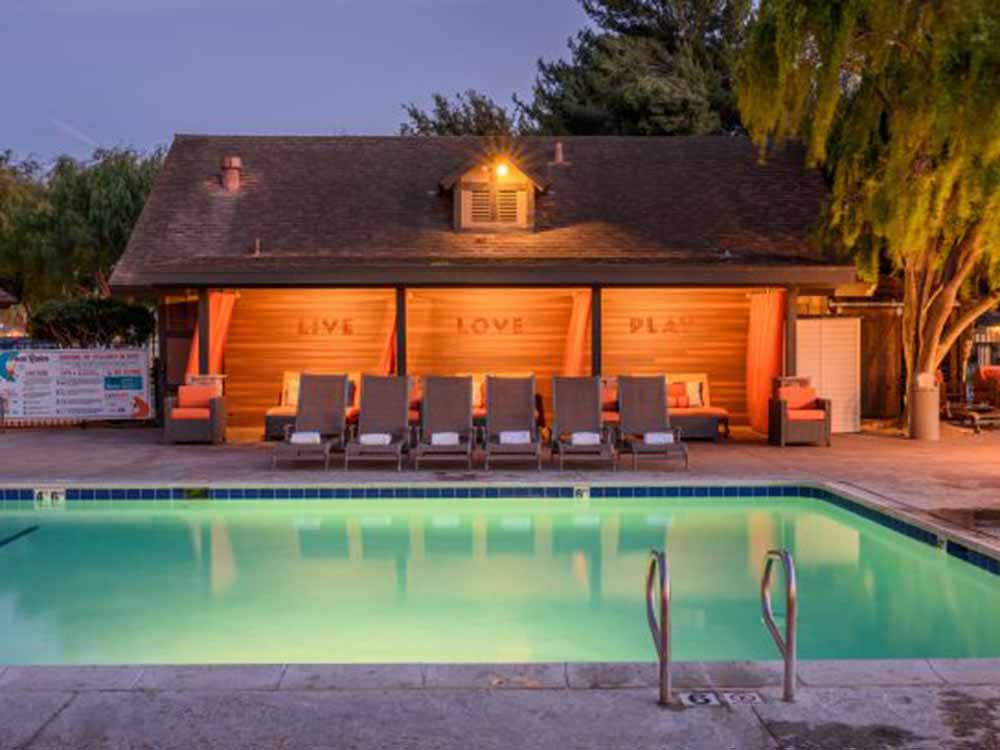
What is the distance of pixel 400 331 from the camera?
46.9 feet

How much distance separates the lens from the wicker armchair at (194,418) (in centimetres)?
1387

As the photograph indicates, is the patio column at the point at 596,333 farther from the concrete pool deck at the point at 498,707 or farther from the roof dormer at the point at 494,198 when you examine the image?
the concrete pool deck at the point at 498,707

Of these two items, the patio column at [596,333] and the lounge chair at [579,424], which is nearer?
the lounge chair at [579,424]

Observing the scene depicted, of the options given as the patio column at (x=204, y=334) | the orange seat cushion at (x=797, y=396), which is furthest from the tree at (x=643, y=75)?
the patio column at (x=204, y=334)

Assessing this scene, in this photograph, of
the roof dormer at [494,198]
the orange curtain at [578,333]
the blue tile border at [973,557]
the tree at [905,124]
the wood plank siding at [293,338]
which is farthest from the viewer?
the wood plank siding at [293,338]

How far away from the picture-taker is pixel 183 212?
16281 mm

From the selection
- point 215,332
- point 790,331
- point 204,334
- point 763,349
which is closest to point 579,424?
→ point 790,331

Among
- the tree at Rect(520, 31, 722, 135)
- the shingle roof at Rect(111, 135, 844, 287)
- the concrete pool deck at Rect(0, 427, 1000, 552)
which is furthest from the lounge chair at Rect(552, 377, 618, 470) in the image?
the tree at Rect(520, 31, 722, 135)

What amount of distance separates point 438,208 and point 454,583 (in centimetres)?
995

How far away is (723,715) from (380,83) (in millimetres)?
101140

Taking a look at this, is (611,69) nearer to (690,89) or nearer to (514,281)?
(690,89)

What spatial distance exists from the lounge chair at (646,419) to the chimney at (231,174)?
315 inches

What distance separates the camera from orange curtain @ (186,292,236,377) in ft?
47.8

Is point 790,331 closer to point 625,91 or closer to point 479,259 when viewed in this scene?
point 479,259
